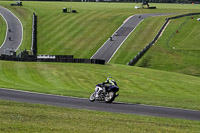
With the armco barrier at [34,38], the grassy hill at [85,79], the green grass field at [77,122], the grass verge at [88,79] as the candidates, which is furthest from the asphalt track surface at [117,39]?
the green grass field at [77,122]

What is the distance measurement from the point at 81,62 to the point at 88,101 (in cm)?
3949

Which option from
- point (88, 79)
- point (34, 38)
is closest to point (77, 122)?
point (88, 79)

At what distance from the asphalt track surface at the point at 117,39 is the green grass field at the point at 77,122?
59905mm

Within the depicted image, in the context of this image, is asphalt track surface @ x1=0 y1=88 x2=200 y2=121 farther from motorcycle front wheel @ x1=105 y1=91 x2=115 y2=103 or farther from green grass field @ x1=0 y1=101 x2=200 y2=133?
green grass field @ x1=0 y1=101 x2=200 y2=133

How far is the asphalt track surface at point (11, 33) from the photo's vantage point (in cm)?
9628

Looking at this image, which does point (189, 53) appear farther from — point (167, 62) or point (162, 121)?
point (162, 121)

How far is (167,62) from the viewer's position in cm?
8138

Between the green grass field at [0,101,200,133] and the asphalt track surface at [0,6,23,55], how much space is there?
68.5m

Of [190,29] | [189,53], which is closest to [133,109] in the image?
[189,53]

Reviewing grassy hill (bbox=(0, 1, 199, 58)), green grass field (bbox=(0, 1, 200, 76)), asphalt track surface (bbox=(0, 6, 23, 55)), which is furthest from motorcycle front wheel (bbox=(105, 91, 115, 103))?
asphalt track surface (bbox=(0, 6, 23, 55))

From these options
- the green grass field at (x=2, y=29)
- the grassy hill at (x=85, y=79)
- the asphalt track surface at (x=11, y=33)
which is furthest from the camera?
the green grass field at (x=2, y=29)

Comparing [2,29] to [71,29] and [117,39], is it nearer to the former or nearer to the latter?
[71,29]

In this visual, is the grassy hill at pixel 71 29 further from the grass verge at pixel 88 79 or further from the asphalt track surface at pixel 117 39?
the grass verge at pixel 88 79

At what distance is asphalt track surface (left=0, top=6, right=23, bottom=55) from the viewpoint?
96.3 meters
